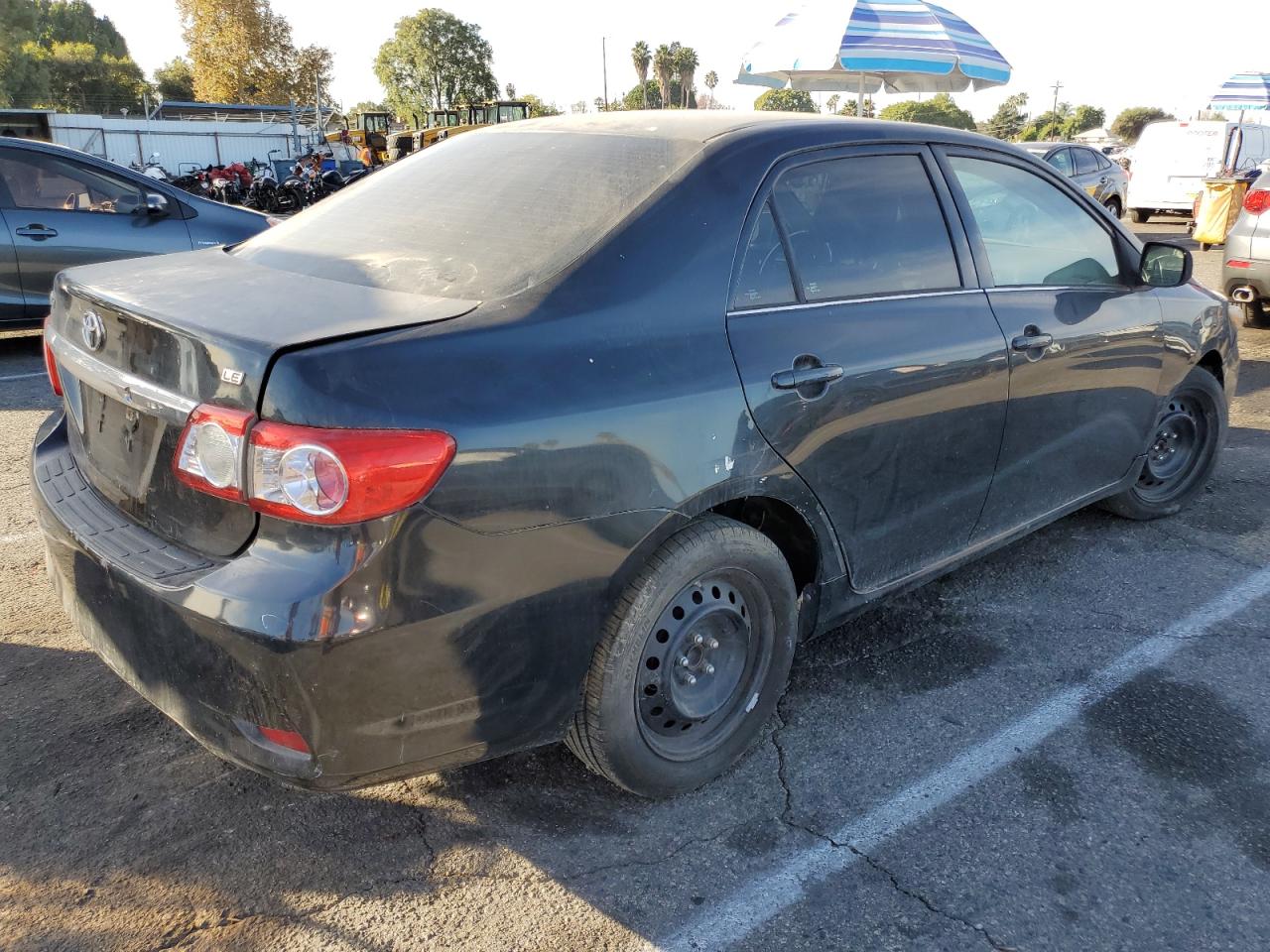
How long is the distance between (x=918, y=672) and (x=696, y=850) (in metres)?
1.16

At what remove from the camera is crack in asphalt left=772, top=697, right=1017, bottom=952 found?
219 centimetres

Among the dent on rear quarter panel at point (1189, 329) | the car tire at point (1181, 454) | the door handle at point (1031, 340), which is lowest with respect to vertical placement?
the car tire at point (1181, 454)

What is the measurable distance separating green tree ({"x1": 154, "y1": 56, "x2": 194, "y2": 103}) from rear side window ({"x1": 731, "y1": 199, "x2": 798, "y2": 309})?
9120 cm

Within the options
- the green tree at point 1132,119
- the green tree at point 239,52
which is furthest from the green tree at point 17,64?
the green tree at point 1132,119

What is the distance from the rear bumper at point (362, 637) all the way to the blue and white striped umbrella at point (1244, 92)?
24.1 metres

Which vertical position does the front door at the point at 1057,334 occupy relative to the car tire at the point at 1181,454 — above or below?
above

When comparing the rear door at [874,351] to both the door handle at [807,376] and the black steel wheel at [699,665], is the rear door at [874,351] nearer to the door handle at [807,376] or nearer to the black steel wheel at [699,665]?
the door handle at [807,376]

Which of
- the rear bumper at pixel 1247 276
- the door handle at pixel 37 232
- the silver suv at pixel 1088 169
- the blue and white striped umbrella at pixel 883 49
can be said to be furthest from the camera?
the silver suv at pixel 1088 169

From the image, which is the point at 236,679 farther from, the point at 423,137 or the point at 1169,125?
the point at 423,137

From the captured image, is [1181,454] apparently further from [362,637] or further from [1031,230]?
[362,637]

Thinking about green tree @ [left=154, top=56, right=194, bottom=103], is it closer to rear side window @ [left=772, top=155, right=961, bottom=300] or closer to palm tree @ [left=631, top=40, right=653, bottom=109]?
palm tree @ [left=631, top=40, right=653, bottom=109]

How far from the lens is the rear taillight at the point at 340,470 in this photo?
1868 mm

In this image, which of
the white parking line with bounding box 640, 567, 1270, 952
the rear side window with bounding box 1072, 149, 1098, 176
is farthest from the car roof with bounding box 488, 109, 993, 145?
the rear side window with bounding box 1072, 149, 1098, 176

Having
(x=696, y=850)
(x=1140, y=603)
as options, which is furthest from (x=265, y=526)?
(x=1140, y=603)
